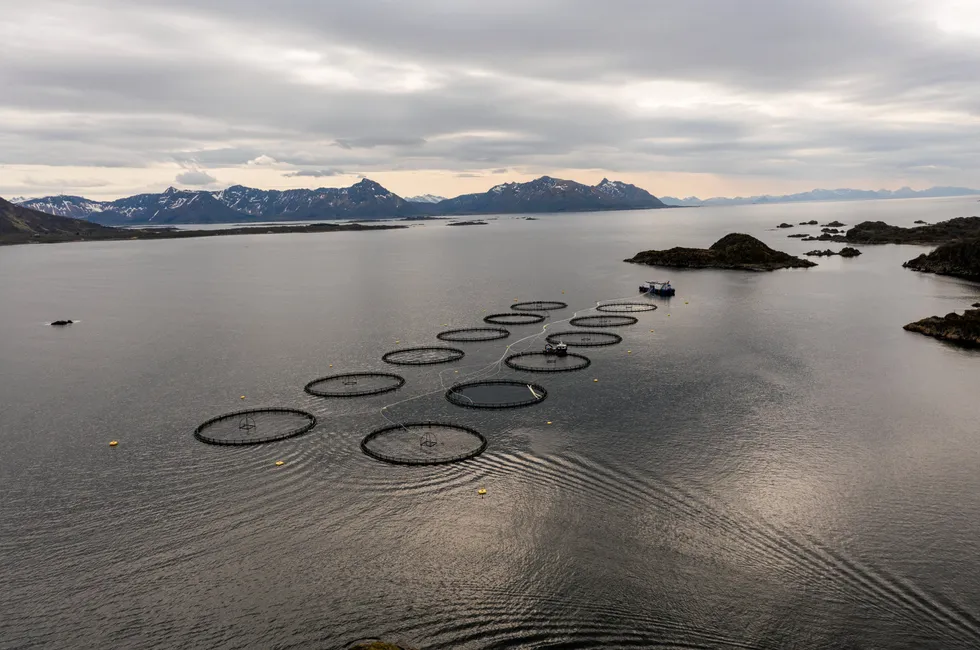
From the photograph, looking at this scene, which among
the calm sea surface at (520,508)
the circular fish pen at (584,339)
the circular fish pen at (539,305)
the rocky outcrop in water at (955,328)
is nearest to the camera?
the calm sea surface at (520,508)

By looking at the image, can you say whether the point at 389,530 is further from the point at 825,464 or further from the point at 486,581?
the point at 825,464

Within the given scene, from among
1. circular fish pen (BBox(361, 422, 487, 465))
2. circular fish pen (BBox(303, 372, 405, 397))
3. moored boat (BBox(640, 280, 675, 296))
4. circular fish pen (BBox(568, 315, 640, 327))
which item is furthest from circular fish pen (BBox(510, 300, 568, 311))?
circular fish pen (BBox(361, 422, 487, 465))

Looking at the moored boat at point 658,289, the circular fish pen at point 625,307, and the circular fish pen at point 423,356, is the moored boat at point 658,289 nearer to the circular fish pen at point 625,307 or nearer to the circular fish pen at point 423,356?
the circular fish pen at point 625,307

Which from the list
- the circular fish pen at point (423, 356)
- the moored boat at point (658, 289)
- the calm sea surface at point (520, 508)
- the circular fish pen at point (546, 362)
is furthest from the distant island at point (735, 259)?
the circular fish pen at point (423, 356)

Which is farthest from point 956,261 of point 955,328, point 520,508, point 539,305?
point 520,508

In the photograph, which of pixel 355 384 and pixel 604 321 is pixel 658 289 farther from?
pixel 355 384

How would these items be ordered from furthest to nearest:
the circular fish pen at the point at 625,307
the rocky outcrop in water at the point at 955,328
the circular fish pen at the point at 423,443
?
the circular fish pen at the point at 625,307 → the rocky outcrop in water at the point at 955,328 → the circular fish pen at the point at 423,443

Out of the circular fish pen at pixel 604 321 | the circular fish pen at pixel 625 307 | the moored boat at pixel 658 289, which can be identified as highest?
the moored boat at pixel 658 289
